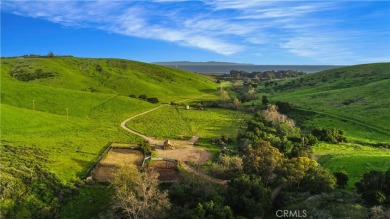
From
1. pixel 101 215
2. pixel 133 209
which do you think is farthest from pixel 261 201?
pixel 101 215

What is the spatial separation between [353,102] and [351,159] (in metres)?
58.3

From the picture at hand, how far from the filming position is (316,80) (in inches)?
6486

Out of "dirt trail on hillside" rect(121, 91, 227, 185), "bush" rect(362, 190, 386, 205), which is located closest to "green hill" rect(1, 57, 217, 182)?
"dirt trail on hillside" rect(121, 91, 227, 185)

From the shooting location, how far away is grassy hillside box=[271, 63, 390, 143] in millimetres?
79562

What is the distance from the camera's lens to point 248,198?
123 feet

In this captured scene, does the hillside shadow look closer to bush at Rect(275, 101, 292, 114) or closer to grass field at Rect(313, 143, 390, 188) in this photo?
grass field at Rect(313, 143, 390, 188)

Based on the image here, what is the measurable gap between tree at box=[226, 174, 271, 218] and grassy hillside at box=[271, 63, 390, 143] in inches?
1694

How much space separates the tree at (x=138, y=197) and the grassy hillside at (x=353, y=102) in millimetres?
51803

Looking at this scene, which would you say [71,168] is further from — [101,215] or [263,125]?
[263,125]

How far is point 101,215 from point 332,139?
5018cm

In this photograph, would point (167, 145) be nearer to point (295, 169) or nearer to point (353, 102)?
point (295, 169)

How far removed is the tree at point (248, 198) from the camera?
121 ft

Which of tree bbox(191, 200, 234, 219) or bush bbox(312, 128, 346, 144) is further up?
bush bbox(312, 128, 346, 144)

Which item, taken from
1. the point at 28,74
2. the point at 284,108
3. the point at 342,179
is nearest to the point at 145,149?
the point at 342,179
